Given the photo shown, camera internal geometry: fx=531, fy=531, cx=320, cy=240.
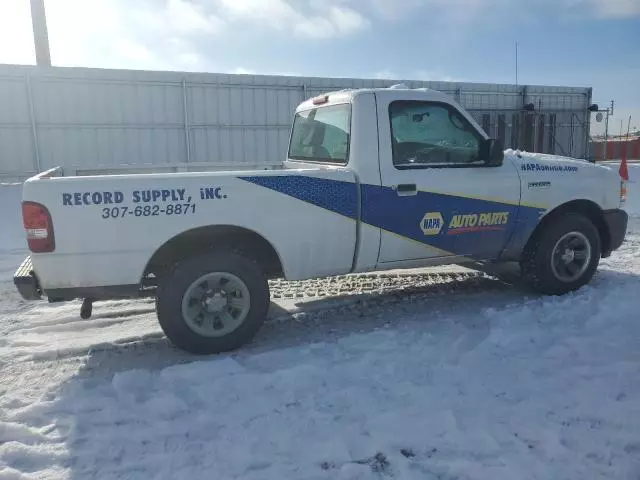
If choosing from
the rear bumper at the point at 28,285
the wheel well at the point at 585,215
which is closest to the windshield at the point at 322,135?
the wheel well at the point at 585,215

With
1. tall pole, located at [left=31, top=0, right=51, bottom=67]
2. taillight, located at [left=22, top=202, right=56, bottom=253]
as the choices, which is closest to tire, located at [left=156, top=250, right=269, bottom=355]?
taillight, located at [left=22, top=202, right=56, bottom=253]

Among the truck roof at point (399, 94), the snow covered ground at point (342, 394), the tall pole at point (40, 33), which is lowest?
the snow covered ground at point (342, 394)

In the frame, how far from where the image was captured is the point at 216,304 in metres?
4.12

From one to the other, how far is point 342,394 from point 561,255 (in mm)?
3072

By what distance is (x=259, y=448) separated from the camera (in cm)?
286

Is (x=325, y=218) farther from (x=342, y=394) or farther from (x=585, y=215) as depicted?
(x=585, y=215)

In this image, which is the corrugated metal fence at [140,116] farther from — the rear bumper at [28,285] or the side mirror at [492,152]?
the rear bumper at [28,285]

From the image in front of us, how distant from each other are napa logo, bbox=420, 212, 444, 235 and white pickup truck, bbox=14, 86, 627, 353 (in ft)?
0.03

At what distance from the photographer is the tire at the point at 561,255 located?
521 cm

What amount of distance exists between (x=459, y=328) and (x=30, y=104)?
1203 centimetres

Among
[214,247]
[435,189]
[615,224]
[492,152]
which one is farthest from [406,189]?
[615,224]

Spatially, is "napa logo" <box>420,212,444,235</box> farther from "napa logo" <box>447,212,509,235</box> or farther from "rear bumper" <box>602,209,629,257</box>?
"rear bumper" <box>602,209,629,257</box>

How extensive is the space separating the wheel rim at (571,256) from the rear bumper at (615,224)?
1.19 feet

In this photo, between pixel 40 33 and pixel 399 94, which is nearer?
pixel 399 94
